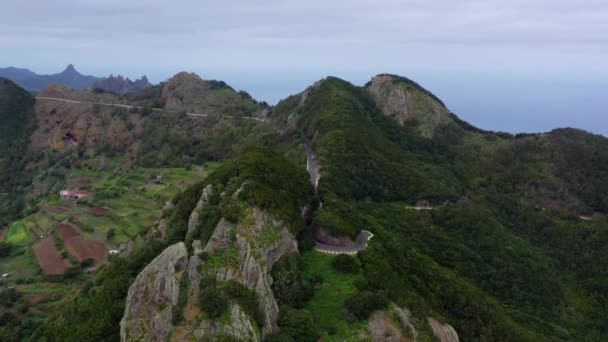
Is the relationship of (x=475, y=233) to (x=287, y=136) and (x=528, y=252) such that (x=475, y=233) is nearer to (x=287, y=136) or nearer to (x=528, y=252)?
(x=528, y=252)

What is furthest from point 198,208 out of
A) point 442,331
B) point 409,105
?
point 409,105

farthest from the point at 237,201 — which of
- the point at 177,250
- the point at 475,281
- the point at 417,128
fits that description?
the point at 417,128

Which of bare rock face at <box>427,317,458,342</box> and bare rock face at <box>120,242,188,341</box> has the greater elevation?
bare rock face at <box>120,242,188,341</box>

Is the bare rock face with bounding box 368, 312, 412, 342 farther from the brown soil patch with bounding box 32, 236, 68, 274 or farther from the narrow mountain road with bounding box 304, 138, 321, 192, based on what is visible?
the brown soil patch with bounding box 32, 236, 68, 274

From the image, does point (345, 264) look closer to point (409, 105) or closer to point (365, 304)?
point (365, 304)

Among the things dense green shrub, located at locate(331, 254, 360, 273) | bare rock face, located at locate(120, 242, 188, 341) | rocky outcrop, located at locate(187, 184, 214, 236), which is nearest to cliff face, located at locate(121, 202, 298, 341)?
bare rock face, located at locate(120, 242, 188, 341)
